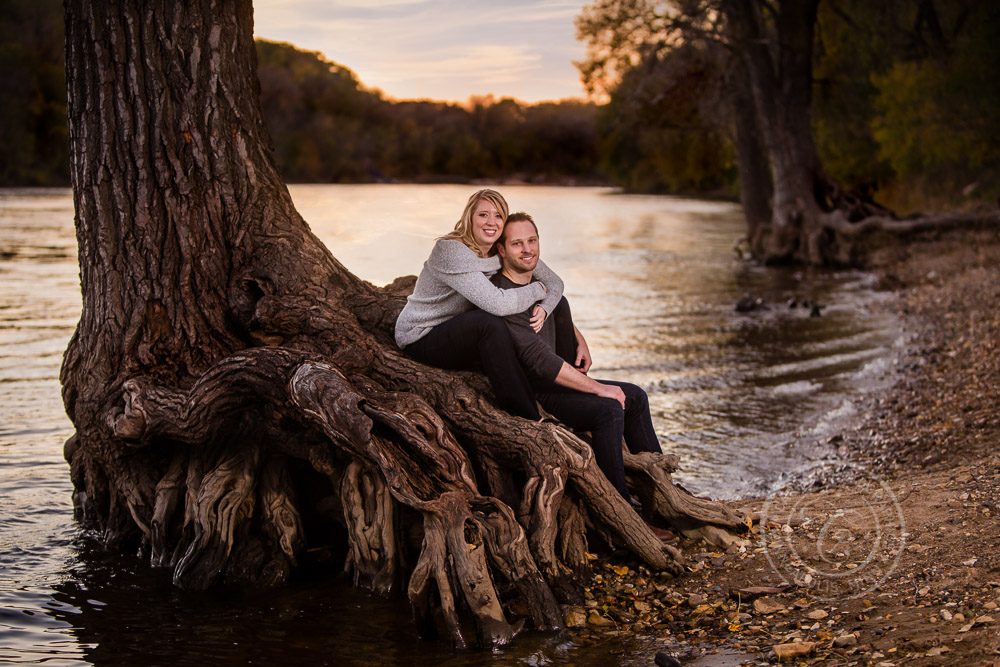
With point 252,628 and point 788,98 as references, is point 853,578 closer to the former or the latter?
point 252,628

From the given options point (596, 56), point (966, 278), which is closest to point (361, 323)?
point (966, 278)

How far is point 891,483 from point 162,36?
558 centimetres

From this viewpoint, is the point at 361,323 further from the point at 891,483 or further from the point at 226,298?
the point at 891,483

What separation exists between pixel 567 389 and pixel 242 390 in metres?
1.94

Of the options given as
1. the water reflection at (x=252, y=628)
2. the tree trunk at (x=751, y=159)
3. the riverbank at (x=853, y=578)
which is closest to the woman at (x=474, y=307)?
the riverbank at (x=853, y=578)

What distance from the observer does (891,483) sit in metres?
6.53

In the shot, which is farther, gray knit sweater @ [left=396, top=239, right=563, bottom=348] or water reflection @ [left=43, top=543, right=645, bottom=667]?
gray knit sweater @ [left=396, top=239, right=563, bottom=348]

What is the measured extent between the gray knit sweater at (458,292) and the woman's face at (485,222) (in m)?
0.12

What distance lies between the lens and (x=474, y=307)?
19.4ft

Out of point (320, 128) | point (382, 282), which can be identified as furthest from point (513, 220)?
point (320, 128)

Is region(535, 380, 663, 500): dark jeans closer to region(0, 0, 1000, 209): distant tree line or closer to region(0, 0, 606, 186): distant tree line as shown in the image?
region(0, 0, 1000, 209): distant tree line

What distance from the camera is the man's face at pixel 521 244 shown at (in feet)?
19.1

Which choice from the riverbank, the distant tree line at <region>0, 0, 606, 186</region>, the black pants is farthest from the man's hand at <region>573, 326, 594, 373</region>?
the distant tree line at <region>0, 0, 606, 186</region>

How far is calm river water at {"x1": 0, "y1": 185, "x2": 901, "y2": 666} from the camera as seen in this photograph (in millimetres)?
4863
